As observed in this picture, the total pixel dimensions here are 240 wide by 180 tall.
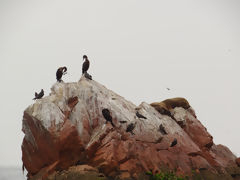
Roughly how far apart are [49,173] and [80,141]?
327cm

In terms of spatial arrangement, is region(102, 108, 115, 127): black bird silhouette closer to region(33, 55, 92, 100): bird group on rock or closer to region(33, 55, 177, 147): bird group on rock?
region(33, 55, 177, 147): bird group on rock

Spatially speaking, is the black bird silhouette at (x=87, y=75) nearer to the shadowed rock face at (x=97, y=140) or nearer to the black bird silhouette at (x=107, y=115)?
the shadowed rock face at (x=97, y=140)

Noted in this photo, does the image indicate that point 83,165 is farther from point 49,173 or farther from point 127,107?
point 127,107

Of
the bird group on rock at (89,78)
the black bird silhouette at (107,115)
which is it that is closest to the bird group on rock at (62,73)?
the bird group on rock at (89,78)

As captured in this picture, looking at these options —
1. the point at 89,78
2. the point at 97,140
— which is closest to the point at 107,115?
the point at 97,140

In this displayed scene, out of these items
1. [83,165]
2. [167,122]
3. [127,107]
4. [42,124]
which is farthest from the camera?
[167,122]

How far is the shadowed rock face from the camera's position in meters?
22.8

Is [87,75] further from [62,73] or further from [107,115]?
[107,115]

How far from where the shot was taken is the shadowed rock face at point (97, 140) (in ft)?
74.6

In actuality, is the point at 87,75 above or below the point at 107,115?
above

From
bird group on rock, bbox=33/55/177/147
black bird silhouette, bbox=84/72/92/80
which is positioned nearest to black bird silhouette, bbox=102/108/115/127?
bird group on rock, bbox=33/55/177/147

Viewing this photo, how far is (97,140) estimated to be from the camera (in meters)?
23.3

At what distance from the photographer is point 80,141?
916 inches

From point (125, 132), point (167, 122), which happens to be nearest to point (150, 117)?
point (167, 122)
